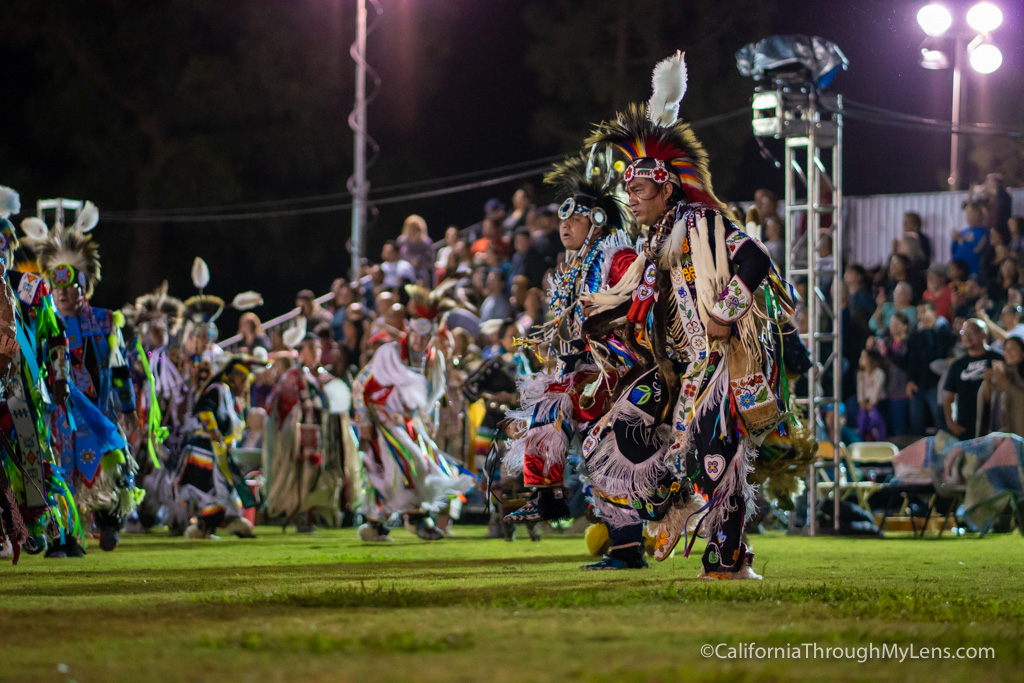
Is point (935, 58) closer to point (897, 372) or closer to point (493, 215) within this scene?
point (897, 372)

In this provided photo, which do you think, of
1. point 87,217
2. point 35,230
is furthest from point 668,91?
point 87,217

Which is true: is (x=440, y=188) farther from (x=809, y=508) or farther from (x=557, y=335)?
(x=557, y=335)

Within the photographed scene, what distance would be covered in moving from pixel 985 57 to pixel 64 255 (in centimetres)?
948

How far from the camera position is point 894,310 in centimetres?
1367

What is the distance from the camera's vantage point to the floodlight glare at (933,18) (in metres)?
13.6

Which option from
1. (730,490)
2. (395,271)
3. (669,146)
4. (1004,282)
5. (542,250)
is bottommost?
(730,490)

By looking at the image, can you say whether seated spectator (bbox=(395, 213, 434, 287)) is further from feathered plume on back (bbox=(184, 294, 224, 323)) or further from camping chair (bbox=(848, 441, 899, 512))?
camping chair (bbox=(848, 441, 899, 512))

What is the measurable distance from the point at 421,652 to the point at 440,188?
22.4 metres

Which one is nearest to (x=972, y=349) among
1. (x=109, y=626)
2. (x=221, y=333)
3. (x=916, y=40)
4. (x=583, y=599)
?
(x=916, y=40)

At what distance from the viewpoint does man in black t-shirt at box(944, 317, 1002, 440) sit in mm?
12102

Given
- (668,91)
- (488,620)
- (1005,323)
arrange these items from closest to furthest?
(488,620)
(668,91)
(1005,323)

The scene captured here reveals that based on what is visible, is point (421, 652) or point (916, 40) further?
point (916, 40)

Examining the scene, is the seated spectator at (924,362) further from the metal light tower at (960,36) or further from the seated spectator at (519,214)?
the seated spectator at (519,214)

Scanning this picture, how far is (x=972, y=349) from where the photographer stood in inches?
479
